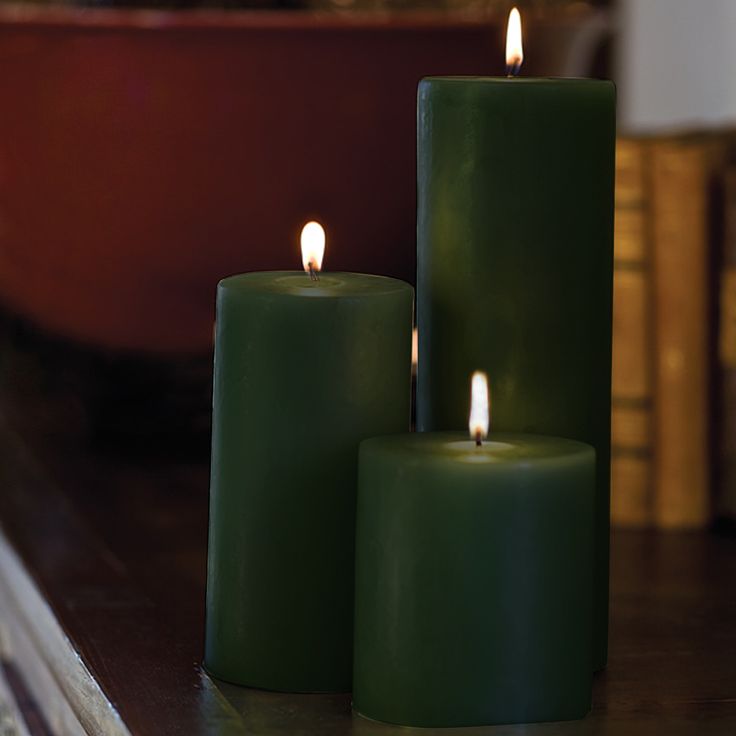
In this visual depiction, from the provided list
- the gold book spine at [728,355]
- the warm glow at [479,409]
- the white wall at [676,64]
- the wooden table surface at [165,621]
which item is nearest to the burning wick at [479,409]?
the warm glow at [479,409]

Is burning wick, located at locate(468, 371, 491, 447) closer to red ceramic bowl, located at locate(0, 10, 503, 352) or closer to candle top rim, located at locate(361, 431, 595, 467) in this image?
candle top rim, located at locate(361, 431, 595, 467)

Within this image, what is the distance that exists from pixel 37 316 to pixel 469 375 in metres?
0.64

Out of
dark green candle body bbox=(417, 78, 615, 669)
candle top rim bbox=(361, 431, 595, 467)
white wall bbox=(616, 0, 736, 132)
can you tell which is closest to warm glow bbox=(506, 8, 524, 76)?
dark green candle body bbox=(417, 78, 615, 669)

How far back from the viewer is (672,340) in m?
1.05

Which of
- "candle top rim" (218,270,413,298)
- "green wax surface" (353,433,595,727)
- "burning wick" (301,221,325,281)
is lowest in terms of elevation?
"green wax surface" (353,433,595,727)

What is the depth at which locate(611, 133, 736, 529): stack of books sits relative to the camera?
103cm

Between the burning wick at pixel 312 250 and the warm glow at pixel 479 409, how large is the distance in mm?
90

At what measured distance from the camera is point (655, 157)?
3.38ft

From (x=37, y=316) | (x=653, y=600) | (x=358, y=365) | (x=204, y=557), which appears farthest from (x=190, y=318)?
(x=358, y=365)

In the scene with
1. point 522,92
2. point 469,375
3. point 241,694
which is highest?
point 522,92

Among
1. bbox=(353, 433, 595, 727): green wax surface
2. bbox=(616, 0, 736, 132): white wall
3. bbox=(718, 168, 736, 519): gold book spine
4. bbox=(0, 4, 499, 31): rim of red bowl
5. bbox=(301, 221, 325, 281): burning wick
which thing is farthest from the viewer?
bbox=(616, 0, 736, 132): white wall

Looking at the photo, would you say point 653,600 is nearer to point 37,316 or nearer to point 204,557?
point 204,557

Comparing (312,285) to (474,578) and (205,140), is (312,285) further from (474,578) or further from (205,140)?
(205,140)

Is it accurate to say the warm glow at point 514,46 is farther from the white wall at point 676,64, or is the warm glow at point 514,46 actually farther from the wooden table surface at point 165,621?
the white wall at point 676,64
